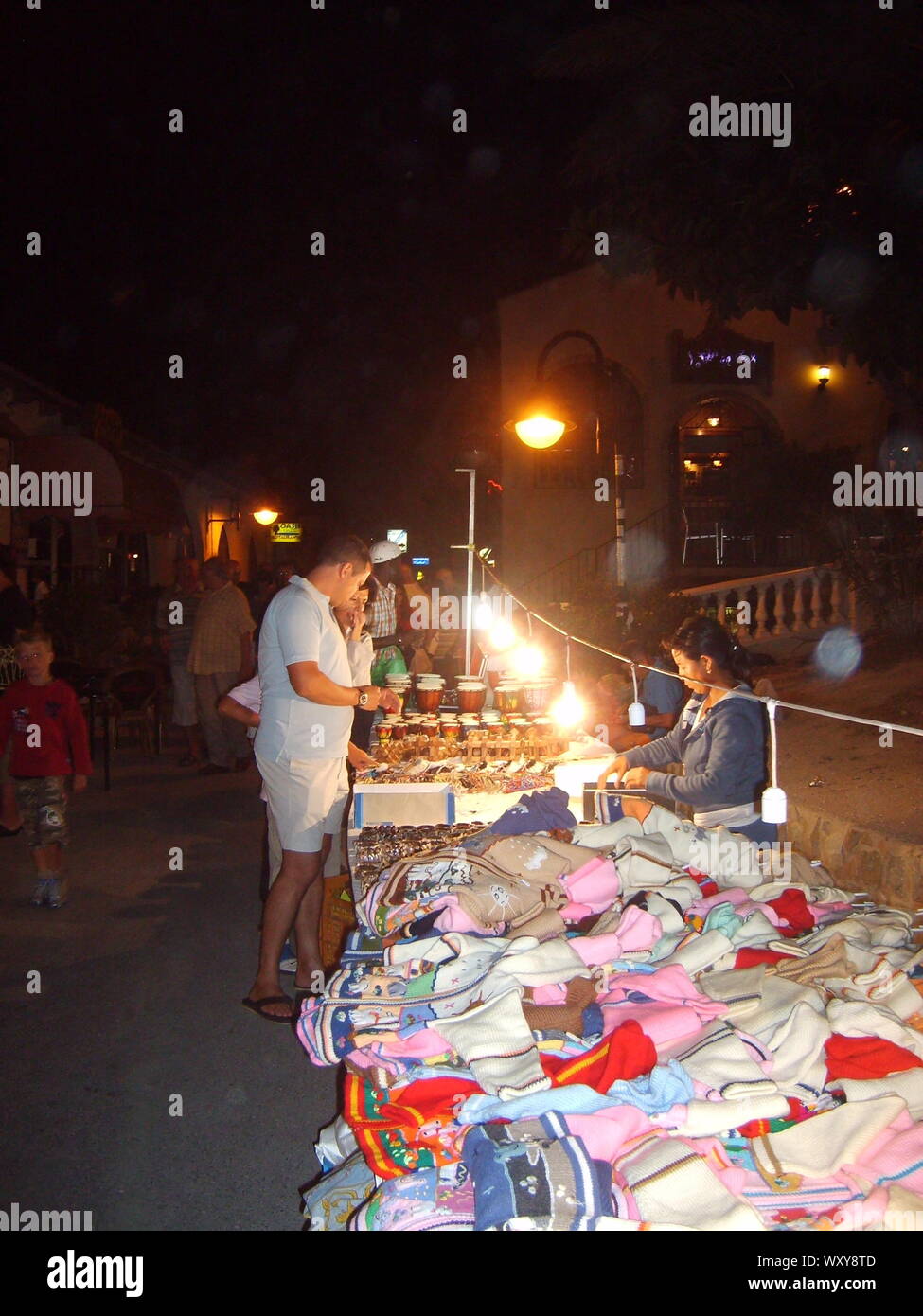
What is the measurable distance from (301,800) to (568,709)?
239 centimetres

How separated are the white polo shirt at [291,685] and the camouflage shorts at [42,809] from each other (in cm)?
253

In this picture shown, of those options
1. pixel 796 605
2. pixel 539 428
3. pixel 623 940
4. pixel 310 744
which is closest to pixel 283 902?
pixel 310 744

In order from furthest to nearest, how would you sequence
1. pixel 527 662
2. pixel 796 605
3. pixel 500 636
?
pixel 796 605, pixel 500 636, pixel 527 662

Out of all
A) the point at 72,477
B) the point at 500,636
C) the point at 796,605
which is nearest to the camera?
→ the point at 500,636

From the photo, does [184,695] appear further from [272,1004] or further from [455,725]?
[272,1004]

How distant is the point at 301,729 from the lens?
4.57 m

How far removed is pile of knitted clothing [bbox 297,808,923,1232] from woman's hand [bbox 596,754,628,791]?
1701mm

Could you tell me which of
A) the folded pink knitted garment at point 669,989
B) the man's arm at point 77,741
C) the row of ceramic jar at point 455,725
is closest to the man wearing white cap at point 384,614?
the row of ceramic jar at point 455,725

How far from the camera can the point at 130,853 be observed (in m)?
7.81

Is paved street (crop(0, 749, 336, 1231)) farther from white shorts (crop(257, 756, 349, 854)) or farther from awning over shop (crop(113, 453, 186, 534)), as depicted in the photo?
awning over shop (crop(113, 453, 186, 534))

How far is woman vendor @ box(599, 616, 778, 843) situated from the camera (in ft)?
16.6

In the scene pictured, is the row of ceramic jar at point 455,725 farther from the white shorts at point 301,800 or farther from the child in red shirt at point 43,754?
the child in red shirt at point 43,754
